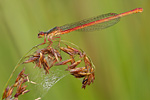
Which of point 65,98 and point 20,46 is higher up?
point 20,46

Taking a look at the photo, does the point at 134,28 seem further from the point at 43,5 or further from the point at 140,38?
the point at 43,5

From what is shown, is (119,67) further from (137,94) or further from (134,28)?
(134,28)

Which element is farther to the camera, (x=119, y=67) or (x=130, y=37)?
(x=130, y=37)

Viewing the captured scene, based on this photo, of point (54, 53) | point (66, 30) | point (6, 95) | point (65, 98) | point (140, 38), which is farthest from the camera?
point (140, 38)

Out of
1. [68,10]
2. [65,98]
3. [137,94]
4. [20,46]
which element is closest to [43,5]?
[68,10]

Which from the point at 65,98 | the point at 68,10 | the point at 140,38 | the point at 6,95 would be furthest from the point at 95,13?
the point at 6,95

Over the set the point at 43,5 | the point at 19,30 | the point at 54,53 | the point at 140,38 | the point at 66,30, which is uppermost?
the point at 43,5

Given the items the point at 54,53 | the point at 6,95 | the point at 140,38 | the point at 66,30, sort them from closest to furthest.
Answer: the point at 6,95 → the point at 54,53 → the point at 66,30 → the point at 140,38
